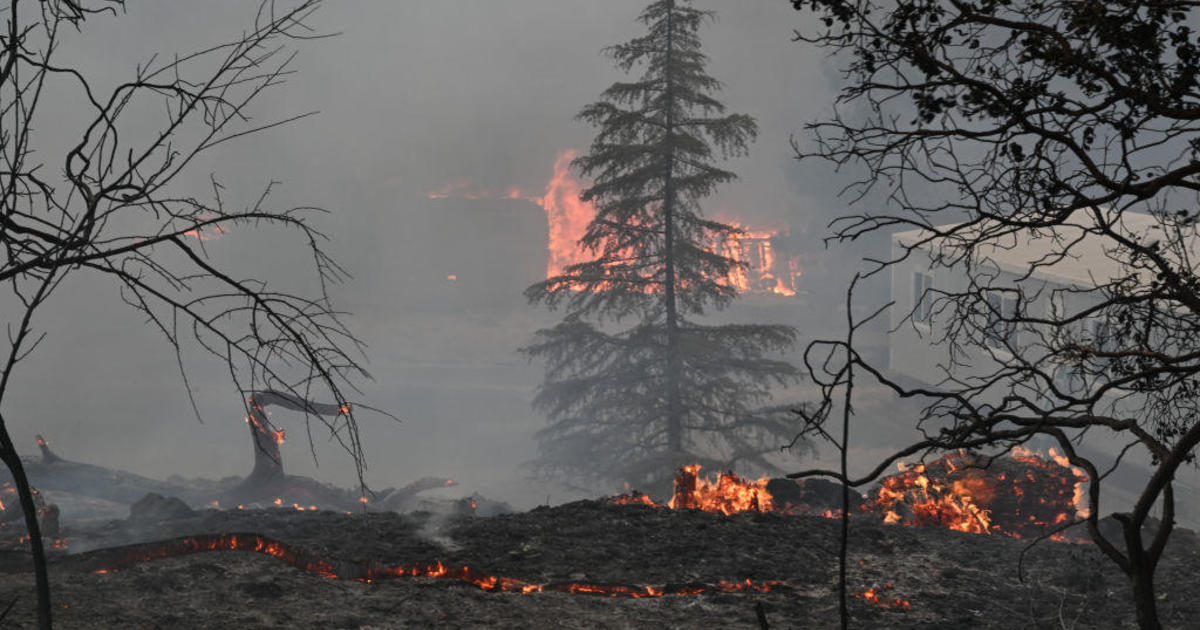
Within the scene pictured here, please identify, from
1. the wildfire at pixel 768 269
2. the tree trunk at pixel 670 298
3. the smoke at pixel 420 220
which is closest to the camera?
the tree trunk at pixel 670 298

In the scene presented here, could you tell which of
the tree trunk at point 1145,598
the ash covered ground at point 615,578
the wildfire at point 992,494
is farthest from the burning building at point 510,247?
the tree trunk at point 1145,598

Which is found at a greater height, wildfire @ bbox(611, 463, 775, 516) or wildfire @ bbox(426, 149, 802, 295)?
wildfire @ bbox(426, 149, 802, 295)

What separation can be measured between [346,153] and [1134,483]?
48.6 m

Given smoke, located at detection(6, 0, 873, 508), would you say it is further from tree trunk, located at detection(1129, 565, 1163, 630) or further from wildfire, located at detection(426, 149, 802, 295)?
tree trunk, located at detection(1129, 565, 1163, 630)

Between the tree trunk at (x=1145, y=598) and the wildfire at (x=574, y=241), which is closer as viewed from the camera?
the tree trunk at (x=1145, y=598)

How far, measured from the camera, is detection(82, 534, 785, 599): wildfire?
7059mm

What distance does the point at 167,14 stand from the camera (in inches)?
2399

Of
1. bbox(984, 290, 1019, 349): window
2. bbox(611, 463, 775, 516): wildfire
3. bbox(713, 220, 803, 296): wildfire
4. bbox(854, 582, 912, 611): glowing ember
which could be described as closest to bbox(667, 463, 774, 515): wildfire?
bbox(611, 463, 775, 516): wildfire

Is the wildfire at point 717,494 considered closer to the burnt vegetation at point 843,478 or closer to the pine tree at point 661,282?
the burnt vegetation at point 843,478

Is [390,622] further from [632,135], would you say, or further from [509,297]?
[509,297]

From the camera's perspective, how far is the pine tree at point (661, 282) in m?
22.8

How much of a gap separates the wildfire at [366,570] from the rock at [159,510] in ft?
17.8

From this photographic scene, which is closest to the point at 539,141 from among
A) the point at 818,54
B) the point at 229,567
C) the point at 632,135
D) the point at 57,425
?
the point at 818,54

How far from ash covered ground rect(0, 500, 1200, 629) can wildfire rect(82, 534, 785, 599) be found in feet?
0.37
